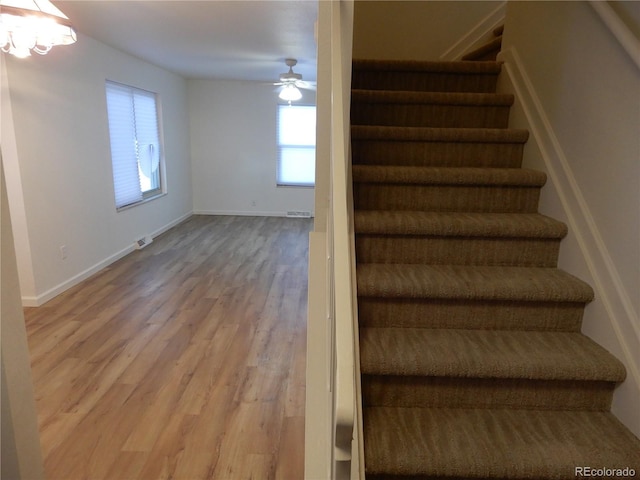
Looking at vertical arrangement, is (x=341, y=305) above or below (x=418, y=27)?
below

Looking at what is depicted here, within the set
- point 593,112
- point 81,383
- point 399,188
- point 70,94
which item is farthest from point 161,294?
point 593,112

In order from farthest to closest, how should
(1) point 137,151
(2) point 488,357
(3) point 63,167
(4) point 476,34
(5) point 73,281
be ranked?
(1) point 137,151, (5) point 73,281, (3) point 63,167, (4) point 476,34, (2) point 488,357

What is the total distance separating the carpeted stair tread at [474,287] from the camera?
1556 mm

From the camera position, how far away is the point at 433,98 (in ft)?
7.52

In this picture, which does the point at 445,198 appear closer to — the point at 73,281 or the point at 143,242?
the point at 73,281

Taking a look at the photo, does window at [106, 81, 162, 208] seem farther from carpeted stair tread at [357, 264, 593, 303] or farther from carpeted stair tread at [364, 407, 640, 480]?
carpeted stair tread at [364, 407, 640, 480]

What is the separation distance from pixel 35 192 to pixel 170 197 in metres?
3.18

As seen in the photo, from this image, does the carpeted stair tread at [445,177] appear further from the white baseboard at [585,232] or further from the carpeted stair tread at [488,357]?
the carpeted stair tread at [488,357]

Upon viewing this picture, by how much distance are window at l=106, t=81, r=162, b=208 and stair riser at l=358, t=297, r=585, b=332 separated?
444 centimetres

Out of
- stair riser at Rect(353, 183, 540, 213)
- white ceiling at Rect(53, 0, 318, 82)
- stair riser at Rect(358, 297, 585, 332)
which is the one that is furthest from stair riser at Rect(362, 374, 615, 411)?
white ceiling at Rect(53, 0, 318, 82)

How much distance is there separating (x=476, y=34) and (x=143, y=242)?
4692 millimetres

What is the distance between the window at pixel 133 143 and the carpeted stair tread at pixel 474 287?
444 centimetres

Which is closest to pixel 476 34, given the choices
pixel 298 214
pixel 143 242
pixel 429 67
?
pixel 429 67

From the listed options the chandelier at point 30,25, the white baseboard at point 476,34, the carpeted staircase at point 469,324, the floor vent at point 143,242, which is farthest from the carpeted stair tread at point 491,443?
the floor vent at point 143,242
